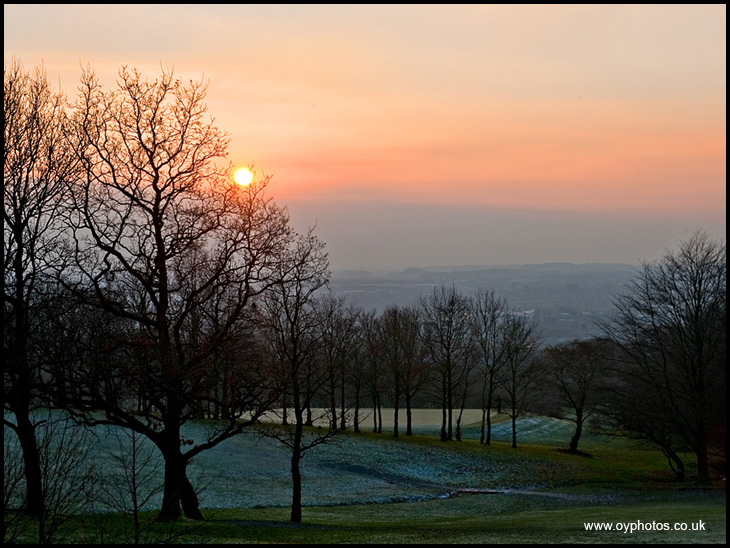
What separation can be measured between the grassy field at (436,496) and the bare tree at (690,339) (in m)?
4.06

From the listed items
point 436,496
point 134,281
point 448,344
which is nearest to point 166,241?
point 134,281

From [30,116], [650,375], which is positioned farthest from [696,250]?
[30,116]

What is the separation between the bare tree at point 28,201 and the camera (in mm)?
21656

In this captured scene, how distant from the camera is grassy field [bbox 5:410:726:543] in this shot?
21188 millimetres

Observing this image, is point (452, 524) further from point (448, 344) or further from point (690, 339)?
point (448, 344)

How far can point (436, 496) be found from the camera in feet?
137

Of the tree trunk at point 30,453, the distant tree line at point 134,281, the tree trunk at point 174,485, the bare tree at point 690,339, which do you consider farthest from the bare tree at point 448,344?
the tree trunk at point 30,453

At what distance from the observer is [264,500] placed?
36.2 metres

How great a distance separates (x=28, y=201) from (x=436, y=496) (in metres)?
28.5

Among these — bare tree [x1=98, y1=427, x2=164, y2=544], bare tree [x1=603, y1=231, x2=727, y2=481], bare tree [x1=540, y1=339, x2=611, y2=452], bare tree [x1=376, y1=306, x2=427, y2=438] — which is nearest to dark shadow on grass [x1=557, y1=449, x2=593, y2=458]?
bare tree [x1=540, y1=339, x2=611, y2=452]

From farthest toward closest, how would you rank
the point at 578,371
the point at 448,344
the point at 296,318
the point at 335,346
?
the point at 578,371 < the point at 448,344 < the point at 335,346 < the point at 296,318

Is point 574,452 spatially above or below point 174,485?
below

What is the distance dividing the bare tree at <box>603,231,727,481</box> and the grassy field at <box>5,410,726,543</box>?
13.3 feet

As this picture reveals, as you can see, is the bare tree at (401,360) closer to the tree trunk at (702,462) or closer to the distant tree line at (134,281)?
the tree trunk at (702,462)
